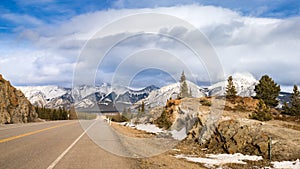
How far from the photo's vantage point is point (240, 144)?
14.0 meters

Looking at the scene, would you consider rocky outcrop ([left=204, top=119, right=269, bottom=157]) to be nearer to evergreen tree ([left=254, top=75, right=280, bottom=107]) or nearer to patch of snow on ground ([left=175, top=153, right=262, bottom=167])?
patch of snow on ground ([left=175, top=153, right=262, bottom=167])

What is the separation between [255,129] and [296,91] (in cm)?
4781

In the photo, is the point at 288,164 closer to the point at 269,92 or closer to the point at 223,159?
the point at 223,159

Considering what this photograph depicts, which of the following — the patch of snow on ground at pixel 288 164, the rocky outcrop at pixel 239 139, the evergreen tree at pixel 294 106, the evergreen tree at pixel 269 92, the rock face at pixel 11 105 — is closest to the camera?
the patch of snow on ground at pixel 288 164

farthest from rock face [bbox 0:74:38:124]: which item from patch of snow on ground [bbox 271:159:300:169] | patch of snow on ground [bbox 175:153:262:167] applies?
patch of snow on ground [bbox 271:159:300:169]

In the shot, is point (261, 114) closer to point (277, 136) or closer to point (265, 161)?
point (277, 136)

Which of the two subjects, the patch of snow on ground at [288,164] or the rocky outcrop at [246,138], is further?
the rocky outcrop at [246,138]

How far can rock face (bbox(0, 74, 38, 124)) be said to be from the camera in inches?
1567

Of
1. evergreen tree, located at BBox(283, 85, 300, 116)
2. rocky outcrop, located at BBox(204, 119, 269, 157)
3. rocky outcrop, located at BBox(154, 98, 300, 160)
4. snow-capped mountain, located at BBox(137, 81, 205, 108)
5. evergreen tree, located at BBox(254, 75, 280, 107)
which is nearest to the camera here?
rocky outcrop, located at BBox(154, 98, 300, 160)

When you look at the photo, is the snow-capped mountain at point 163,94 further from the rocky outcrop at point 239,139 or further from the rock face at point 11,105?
the rock face at point 11,105

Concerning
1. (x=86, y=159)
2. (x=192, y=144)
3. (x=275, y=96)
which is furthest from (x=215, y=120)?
(x=275, y=96)

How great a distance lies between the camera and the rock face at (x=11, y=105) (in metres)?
39.8

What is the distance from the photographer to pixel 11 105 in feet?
146

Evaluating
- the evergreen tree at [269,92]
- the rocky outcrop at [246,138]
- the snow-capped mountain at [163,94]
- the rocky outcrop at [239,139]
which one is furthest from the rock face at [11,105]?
the evergreen tree at [269,92]
